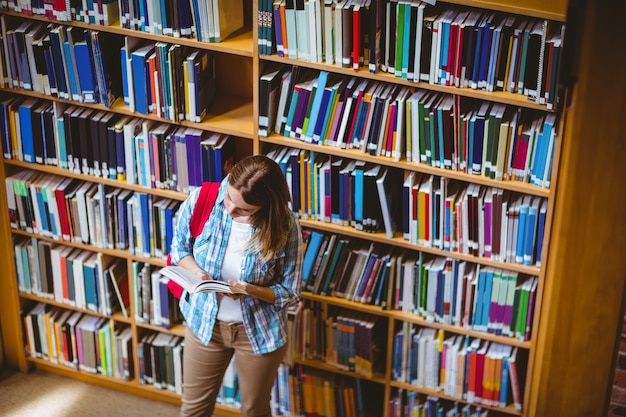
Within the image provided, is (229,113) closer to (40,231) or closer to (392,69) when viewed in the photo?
(392,69)

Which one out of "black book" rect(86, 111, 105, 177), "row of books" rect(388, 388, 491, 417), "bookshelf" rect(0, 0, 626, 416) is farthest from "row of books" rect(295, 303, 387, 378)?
"black book" rect(86, 111, 105, 177)

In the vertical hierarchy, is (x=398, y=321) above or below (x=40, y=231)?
below

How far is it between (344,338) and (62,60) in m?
1.68

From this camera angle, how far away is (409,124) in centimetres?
354

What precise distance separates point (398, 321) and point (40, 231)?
168 centimetres

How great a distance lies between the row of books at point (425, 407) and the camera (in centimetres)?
A: 404

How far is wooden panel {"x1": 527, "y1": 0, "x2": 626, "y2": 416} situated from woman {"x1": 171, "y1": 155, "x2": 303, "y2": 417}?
96cm

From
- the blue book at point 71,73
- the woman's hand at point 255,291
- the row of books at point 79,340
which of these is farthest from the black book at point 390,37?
the row of books at point 79,340

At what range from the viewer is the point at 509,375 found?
3855 millimetres

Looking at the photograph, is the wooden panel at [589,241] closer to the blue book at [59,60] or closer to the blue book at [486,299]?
the blue book at [486,299]

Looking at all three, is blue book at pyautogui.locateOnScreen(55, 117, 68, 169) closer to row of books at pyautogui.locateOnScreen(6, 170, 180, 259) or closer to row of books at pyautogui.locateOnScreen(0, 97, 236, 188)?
row of books at pyautogui.locateOnScreen(0, 97, 236, 188)

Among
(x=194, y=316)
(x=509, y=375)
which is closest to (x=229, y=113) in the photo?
(x=194, y=316)

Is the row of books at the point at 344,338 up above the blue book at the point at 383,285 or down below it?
below

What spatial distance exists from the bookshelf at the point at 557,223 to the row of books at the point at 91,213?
5 cm
